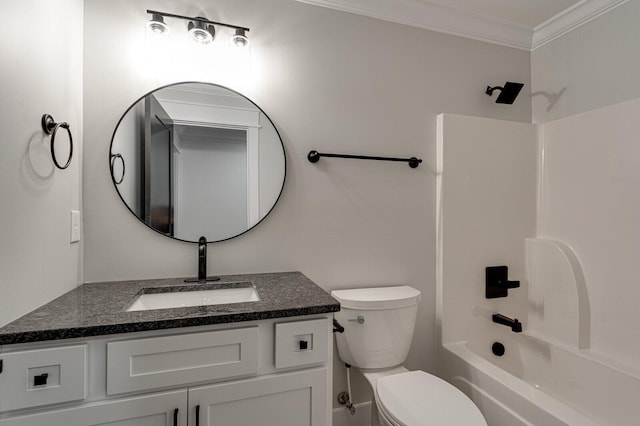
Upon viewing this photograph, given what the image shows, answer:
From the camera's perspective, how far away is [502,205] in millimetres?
2031

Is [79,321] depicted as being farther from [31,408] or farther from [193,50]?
[193,50]

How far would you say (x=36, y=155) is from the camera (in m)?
1.07

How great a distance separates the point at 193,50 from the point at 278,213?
33.9 inches

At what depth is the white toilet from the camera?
53.5 inches

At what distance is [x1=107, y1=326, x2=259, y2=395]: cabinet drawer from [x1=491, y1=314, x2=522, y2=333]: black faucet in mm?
1476

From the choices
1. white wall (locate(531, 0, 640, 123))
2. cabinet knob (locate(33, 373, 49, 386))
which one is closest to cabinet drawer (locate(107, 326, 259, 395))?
cabinet knob (locate(33, 373, 49, 386))

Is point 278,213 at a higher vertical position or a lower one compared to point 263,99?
lower

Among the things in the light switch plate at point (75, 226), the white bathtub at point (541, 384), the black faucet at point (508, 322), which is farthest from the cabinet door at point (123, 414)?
the black faucet at point (508, 322)

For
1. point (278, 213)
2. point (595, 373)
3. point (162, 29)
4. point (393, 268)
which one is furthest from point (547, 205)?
point (162, 29)

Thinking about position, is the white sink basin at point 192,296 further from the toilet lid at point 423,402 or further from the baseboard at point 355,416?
the baseboard at point 355,416

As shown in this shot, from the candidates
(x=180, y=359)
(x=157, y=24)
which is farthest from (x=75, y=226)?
(x=157, y=24)

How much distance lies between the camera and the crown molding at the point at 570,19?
5.87ft

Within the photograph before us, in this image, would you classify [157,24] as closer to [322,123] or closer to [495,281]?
[322,123]

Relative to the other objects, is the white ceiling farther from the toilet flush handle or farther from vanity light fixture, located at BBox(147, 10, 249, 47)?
the toilet flush handle
